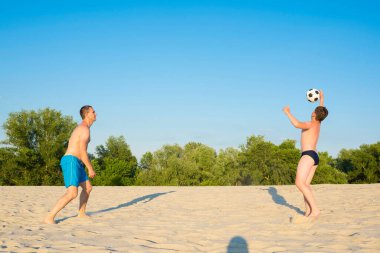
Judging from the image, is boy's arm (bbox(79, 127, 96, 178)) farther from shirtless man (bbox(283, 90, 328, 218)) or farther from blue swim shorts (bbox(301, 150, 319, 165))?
blue swim shorts (bbox(301, 150, 319, 165))

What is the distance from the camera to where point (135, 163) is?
50062mm

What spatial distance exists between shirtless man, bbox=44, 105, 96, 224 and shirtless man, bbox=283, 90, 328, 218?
333cm

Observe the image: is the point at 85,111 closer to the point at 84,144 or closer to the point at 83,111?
the point at 83,111

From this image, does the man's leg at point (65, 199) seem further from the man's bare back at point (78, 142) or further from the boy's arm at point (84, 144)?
the man's bare back at point (78, 142)

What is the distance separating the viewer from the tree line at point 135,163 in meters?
37.8

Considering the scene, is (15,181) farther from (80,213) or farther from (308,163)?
(308,163)

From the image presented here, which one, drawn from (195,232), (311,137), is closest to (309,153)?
(311,137)

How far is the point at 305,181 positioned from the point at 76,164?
3693 millimetres

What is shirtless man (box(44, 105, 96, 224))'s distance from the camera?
5780mm

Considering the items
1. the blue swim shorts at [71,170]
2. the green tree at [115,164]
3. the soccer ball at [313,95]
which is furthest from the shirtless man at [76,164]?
the green tree at [115,164]

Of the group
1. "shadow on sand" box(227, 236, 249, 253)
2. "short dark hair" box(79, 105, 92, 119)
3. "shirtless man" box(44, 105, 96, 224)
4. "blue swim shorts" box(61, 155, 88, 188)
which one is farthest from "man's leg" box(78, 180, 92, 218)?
"shadow on sand" box(227, 236, 249, 253)

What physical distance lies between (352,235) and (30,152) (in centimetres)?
3738

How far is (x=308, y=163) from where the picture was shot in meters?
5.85

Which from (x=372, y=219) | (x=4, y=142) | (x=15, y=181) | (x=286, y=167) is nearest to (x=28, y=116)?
(x=4, y=142)
